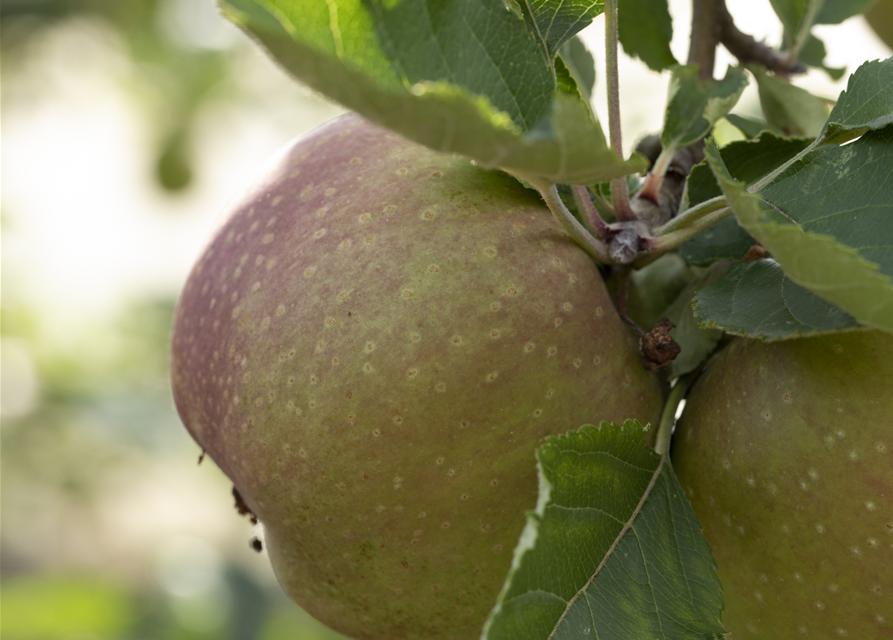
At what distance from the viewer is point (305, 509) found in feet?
2.12

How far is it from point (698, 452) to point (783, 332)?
0.18 meters

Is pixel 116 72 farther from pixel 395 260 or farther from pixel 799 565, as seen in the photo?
pixel 799 565

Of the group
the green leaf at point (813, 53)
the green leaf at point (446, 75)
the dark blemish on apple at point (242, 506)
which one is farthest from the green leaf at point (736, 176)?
the dark blemish on apple at point (242, 506)

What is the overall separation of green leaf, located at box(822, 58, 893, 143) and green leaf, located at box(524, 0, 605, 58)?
0.19 meters

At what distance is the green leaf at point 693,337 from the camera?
0.73 metres

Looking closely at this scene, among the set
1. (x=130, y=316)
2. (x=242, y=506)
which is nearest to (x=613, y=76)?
(x=242, y=506)

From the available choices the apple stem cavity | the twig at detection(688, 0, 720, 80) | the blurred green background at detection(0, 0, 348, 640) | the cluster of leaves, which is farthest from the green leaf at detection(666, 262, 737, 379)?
the blurred green background at detection(0, 0, 348, 640)

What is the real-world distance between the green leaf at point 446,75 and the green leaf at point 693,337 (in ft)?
0.95

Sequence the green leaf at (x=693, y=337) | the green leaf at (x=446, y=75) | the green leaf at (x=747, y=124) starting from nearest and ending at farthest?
the green leaf at (x=446, y=75) → the green leaf at (x=693, y=337) → the green leaf at (x=747, y=124)

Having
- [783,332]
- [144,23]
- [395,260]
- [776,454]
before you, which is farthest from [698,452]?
[144,23]

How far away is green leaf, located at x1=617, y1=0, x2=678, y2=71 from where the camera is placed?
2.80 feet

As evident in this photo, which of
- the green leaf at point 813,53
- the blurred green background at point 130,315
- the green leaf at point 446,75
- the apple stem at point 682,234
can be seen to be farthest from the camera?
the blurred green background at point 130,315

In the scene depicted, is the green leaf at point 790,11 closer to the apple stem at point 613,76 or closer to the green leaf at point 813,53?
the green leaf at point 813,53

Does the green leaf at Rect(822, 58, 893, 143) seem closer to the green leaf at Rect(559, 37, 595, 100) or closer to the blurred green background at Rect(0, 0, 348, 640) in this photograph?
the green leaf at Rect(559, 37, 595, 100)
